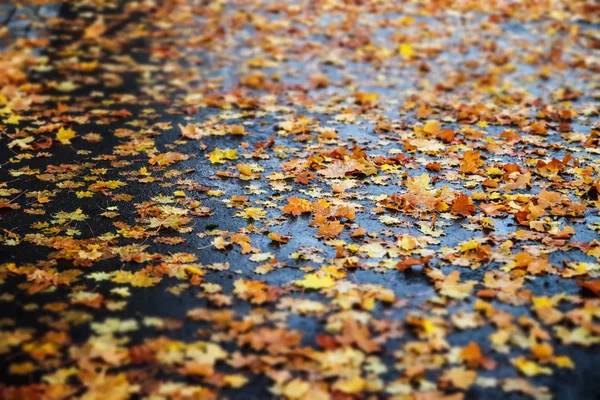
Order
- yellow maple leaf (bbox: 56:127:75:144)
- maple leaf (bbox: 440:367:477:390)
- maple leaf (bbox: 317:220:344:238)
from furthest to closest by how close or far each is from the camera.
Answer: yellow maple leaf (bbox: 56:127:75:144) → maple leaf (bbox: 317:220:344:238) → maple leaf (bbox: 440:367:477:390)

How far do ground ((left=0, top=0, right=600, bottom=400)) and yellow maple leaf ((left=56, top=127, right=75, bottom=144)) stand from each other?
0.03 metres

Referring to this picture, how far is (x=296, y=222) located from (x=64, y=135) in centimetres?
275

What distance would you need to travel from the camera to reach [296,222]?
15.1 feet

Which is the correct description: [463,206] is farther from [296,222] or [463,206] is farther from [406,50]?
[406,50]

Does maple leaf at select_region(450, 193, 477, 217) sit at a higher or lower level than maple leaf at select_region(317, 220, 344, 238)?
higher

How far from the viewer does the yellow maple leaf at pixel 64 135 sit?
5.94 metres

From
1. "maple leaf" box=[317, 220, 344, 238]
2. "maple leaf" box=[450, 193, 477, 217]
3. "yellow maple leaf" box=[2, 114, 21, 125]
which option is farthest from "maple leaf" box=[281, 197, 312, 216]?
"yellow maple leaf" box=[2, 114, 21, 125]

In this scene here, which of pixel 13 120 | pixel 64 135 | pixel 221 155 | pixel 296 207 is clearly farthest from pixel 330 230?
pixel 13 120

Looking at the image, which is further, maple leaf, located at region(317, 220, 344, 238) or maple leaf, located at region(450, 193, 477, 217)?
maple leaf, located at region(450, 193, 477, 217)

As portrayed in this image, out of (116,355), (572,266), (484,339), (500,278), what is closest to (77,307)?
(116,355)

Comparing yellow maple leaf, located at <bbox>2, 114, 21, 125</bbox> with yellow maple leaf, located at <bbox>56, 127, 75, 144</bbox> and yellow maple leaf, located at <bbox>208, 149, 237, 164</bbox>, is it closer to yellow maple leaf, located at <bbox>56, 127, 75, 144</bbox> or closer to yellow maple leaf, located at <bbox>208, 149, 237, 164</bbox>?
yellow maple leaf, located at <bbox>56, 127, 75, 144</bbox>

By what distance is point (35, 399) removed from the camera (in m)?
2.84

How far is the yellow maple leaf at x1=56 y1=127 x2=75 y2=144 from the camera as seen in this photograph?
594 centimetres

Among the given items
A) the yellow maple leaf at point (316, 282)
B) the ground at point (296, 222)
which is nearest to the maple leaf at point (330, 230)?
the ground at point (296, 222)
